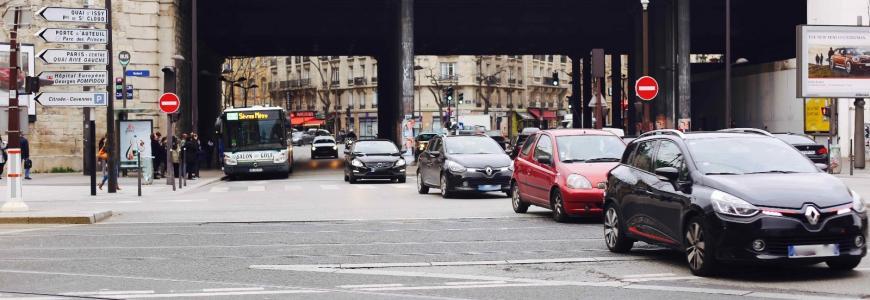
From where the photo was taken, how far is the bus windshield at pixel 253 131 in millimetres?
41125

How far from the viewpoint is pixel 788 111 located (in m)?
54.5

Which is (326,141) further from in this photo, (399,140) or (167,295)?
(167,295)

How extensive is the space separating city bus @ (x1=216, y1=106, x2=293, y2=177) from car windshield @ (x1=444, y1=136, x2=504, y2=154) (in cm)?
1537

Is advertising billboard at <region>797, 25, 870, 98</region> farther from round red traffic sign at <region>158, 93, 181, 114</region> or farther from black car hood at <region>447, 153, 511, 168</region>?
round red traffic sign at <region>158, 93, 181, 114</region>

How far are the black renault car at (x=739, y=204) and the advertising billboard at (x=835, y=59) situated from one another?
27.8m

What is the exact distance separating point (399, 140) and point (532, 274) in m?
41.8

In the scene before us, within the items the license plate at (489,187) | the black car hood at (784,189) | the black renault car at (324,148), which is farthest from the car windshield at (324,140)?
the black car hood at (784,189)

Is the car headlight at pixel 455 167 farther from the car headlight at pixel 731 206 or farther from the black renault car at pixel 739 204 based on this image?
the car headlight at pixel 731 206

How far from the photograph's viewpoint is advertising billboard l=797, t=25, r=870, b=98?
125 ft

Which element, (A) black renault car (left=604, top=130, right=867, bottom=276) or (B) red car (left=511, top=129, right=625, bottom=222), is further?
(B) red car (left=511, top=129, right=625, bottom=222)

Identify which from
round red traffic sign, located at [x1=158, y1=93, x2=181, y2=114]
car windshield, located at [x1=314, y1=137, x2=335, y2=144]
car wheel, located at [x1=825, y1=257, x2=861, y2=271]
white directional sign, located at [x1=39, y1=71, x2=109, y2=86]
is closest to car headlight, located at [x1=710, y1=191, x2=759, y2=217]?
car wheel, located at [x1=825, y1=257, x2=861, y2=271]

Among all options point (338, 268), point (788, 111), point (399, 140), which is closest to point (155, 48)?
point (399, 140)

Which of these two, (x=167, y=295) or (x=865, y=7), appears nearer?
(x=167, y=295)

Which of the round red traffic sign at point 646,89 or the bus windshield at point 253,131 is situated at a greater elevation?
the round red traffic sign at point 646,89
